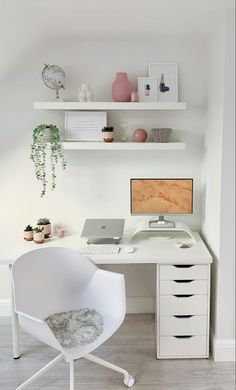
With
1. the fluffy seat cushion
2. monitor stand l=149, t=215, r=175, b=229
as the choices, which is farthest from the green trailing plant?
the fluffy seat cushion

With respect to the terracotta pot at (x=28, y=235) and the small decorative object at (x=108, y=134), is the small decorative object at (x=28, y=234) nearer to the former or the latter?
the terracotta pot at (x=28, y=235)

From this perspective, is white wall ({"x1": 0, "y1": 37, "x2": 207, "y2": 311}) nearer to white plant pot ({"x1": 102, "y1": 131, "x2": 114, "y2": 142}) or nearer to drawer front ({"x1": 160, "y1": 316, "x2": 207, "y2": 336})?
white plant pot ({"x1": 102, "y1": 131, "x2": 114, "y2": 142})

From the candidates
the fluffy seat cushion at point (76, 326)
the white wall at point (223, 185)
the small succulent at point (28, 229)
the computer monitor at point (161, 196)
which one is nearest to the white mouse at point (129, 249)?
the computer monitor at point (161, 196)

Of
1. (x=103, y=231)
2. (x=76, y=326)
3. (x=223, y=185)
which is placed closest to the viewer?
(x=76, y=326)

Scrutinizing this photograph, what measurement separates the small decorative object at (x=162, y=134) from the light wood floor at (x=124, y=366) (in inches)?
53.3

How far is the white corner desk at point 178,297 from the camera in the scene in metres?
2.08

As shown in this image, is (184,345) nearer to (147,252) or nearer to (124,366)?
(124,366)

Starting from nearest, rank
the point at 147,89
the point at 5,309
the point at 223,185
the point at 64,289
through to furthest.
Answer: the point at 223,185 < the point at 64,289 < the point at 147,89 < the point at 5,309

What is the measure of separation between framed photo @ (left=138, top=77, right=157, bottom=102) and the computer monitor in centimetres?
57

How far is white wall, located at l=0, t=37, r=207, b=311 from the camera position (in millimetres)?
2441

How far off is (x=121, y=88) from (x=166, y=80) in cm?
34

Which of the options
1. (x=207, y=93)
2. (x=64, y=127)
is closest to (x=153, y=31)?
(x=207, y=93)

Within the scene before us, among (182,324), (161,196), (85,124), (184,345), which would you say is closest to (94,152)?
(85,124)

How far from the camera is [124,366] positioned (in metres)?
2.12
